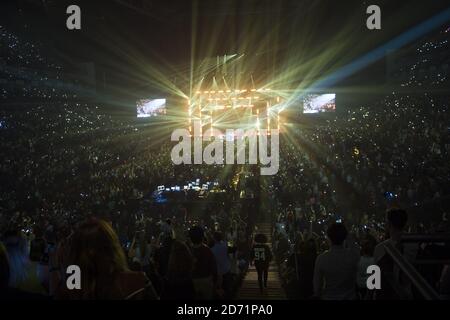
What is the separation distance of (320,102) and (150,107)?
33.9ft

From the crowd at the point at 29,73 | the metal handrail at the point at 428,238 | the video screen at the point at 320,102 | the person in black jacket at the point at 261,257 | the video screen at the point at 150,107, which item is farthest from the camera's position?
the video screen at the point at 150,107

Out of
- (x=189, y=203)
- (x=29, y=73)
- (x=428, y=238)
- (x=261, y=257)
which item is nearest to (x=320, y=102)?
(x=189, y=203)

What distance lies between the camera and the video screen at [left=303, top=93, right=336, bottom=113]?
2842 cm

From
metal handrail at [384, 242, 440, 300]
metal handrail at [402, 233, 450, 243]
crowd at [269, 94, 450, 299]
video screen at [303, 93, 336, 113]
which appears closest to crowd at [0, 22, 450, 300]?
crowd at [269, 94, 450, 299]

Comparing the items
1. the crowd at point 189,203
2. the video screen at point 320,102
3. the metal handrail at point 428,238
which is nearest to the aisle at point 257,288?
the crowd at point 189,203

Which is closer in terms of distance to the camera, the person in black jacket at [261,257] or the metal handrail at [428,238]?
the metal handrail at [428,238]

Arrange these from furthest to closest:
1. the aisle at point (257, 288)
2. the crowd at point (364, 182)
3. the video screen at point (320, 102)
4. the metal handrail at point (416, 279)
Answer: the video screen at point (320, 102), the crowd at point (364, 182), the aisle at point (257, 288), the metal handrail at point (416, 279)

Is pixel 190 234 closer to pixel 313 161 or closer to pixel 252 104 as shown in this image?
pixel 313 161

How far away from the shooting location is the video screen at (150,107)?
2964 cm

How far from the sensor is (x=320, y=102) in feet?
94.1

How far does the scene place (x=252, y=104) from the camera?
1104 inches

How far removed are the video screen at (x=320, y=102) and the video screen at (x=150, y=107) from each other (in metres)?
8.76

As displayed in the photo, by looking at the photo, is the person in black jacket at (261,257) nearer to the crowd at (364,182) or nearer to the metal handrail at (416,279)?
the crowd at (364,182)
